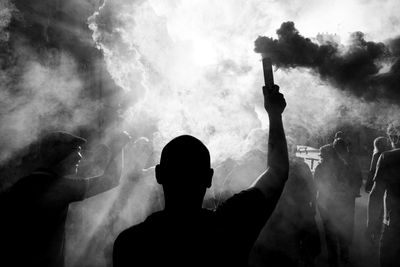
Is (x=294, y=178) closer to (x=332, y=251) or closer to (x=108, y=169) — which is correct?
(x=332, y=251)

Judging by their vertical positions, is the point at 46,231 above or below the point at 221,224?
below

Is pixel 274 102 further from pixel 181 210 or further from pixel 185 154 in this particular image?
pixel 181 210

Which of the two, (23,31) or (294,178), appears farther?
(23,31)

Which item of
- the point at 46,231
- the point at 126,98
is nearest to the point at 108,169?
the point at 46,231

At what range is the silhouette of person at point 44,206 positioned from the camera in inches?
83.0

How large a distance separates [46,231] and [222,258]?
6.22ft

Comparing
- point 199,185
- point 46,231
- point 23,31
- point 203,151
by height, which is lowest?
point 46,231

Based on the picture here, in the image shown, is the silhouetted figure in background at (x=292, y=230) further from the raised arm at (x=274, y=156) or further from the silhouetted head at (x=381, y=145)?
the raised arm at (x=274, y=156)

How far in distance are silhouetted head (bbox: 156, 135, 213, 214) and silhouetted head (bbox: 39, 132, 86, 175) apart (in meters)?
1.98

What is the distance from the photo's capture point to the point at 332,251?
5.11m

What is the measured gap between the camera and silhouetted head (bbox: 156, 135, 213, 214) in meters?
1.18

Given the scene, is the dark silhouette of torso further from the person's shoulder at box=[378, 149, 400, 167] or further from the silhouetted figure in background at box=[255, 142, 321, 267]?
the person's shoulder at box=[378, 149, 400, 167]

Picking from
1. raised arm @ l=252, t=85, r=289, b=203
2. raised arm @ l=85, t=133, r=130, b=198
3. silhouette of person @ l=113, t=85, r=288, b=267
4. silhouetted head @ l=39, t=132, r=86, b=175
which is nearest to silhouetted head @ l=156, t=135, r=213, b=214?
silhouette of person @ l=113, t=85, r=288, b=267

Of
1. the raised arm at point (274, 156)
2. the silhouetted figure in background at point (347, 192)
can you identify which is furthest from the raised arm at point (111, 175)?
the silhouetted figure in background at point (347, 192)
